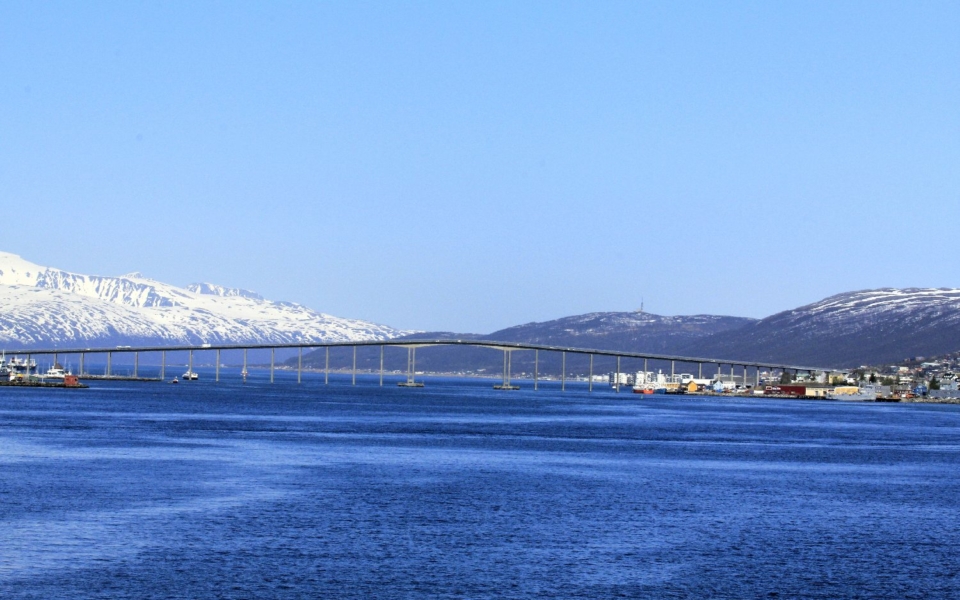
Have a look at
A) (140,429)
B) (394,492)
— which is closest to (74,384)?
(140,429)

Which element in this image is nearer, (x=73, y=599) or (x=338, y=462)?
(x=73, y=599)

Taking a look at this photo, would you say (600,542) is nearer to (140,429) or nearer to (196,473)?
(196,473)

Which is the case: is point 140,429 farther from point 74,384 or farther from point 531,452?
point 74,384

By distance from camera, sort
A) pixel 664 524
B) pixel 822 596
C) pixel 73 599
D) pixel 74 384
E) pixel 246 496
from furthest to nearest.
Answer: pixel 74 384
pixel 246 496
pixel 664 524
pixel 822 596
pixel 73 599

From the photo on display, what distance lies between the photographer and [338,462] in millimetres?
66188

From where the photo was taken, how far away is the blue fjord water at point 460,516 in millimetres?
35031

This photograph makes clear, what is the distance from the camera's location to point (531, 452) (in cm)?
7675

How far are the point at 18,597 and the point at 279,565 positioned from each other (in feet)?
23.5

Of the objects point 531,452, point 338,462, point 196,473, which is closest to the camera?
point 196,473

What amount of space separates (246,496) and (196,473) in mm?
8515

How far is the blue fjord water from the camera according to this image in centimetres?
3503

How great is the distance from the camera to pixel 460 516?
152ft

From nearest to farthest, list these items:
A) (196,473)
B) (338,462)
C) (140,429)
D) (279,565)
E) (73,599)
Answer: (73,599)
(279,565)
(196,473)
(338,462)
(140,429)

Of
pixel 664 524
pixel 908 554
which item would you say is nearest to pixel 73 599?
pixel 664 524
